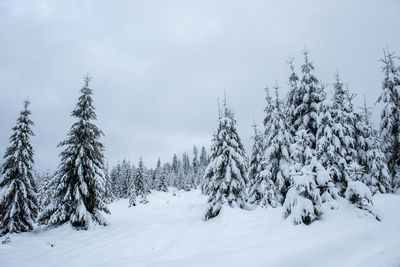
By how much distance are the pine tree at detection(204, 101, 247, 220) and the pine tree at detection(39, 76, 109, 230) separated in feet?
29.0

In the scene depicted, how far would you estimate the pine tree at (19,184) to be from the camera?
53.3ft

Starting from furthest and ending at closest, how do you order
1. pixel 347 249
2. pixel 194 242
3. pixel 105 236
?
pixel 105 236
pixel 194 242
pixel 347 249

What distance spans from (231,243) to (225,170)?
868 cm

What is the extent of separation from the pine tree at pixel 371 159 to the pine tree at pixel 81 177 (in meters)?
22.9

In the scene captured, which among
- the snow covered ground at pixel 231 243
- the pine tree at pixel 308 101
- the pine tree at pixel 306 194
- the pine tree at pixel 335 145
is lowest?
the snow covered ground at pixel 231 243

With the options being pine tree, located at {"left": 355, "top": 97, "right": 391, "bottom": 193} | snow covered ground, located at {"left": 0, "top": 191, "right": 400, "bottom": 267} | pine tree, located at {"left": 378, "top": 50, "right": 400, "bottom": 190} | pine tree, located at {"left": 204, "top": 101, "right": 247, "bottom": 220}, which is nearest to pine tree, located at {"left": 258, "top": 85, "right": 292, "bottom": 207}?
pine tree, located at {"left": 204, "top": 101, "right": 247, "bottom": 220}

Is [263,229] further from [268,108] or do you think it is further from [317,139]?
[268,108]

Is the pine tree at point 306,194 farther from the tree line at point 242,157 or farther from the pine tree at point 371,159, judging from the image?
the pine tree at point 371,159

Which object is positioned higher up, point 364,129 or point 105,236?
point 364,129

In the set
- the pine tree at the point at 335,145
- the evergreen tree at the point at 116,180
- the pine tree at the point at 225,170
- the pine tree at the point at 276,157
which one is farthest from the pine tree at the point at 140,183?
the pine tree at the point at 335,145

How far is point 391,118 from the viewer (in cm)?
2047

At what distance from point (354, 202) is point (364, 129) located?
14.7m

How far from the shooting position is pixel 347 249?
7539 millimetres

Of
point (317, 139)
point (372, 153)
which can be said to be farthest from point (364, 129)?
point (317, 139)
